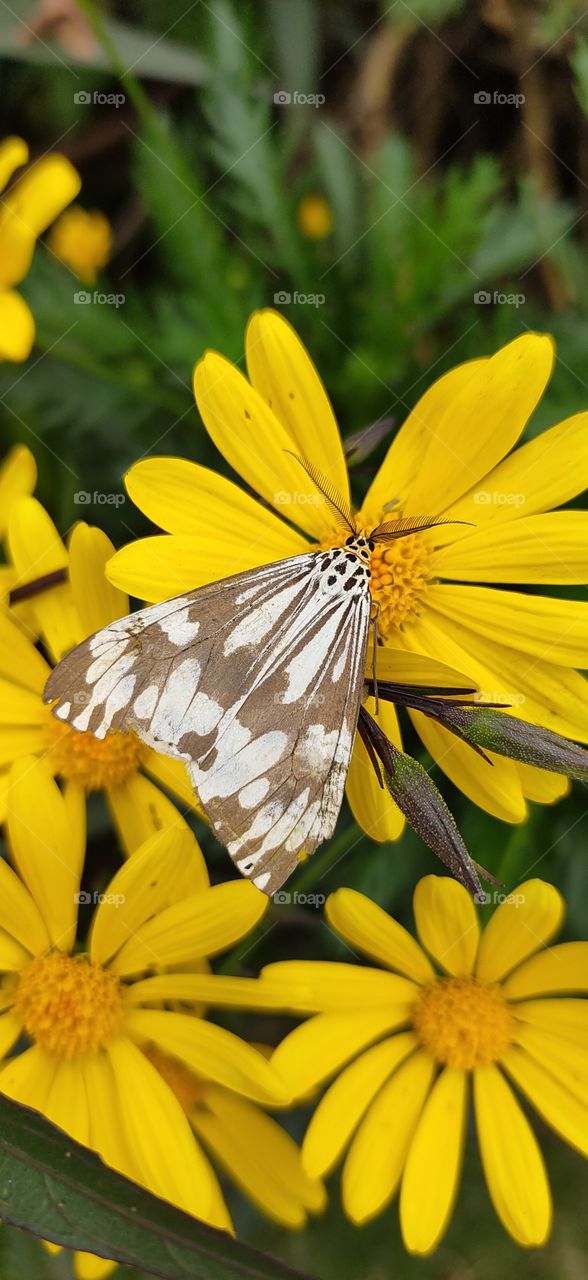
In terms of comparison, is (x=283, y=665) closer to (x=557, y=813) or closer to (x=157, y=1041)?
(x=157, y=1041)

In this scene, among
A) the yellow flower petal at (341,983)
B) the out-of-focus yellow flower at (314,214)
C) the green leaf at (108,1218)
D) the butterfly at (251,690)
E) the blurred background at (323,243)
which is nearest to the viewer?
the butterfly at (251,690)

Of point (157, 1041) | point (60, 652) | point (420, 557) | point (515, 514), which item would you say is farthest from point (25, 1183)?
point (515, 514)

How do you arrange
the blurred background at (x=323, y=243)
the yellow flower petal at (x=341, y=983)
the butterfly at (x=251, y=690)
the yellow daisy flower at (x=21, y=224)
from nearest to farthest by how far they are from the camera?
1. the butterfly at (x=251, y=690)
2. the yellow flower petal at (x=341, y=983)
3. the yellow daisy flower at (x=21, y=224)
4. the blurred background at (x=323, y=243)

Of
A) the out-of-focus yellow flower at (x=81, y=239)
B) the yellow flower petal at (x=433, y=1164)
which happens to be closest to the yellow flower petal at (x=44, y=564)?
the yellow flower petal at (x=433, y=1164)

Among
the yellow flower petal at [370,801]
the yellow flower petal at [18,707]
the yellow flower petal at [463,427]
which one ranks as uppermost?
the yellow flower petal at [463,427]

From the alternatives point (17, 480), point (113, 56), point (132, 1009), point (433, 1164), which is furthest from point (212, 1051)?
point (113, 56)

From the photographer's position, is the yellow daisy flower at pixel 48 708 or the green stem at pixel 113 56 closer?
the yellow daisy flower at pixel 48 708

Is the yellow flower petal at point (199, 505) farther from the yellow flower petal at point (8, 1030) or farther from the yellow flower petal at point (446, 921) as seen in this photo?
the yellow flower petal at point (8, 1030)
